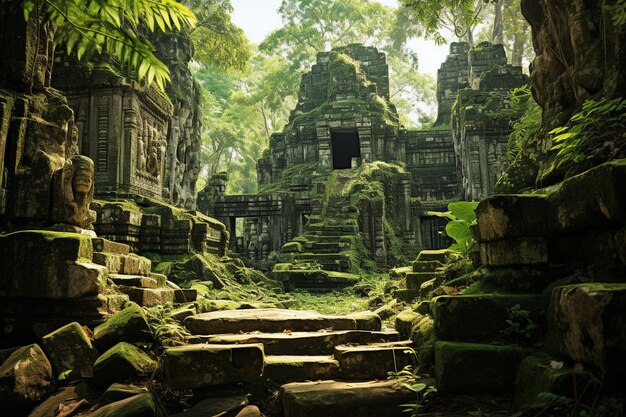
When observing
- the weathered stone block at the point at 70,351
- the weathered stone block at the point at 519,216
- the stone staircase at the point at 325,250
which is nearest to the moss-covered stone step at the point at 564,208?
the weathered stone block at the point at 519,216

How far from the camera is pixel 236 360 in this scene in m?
3.64

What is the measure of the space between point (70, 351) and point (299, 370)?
198 cm

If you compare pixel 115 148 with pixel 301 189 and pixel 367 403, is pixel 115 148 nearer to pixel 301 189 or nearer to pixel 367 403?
pixel 367 403

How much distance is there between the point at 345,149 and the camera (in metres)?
31.1

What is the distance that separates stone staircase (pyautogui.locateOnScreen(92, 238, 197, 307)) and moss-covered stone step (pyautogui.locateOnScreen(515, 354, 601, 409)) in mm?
4287

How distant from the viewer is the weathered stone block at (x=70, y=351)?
3990 mm

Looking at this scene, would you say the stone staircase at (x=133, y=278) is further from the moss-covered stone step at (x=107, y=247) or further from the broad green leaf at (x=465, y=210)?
the broad green leaf at (x=465, y=210)

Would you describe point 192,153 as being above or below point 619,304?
above

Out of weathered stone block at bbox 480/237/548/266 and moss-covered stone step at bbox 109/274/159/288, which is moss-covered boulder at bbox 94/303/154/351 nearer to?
moss-covered stone step at bbox 109/274/159/288

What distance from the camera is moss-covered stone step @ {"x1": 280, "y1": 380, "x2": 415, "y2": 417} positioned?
3172 mm

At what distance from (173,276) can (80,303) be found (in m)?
5.43

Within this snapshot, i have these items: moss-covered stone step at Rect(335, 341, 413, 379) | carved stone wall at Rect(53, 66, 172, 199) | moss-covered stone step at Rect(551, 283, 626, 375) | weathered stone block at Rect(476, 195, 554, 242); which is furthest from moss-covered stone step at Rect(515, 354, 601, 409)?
carved stone wall at Rect(53, 66, 172, 199)

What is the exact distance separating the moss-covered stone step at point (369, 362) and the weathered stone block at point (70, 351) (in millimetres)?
2152

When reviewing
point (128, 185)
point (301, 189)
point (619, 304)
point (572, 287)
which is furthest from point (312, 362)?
point (301, 189)
